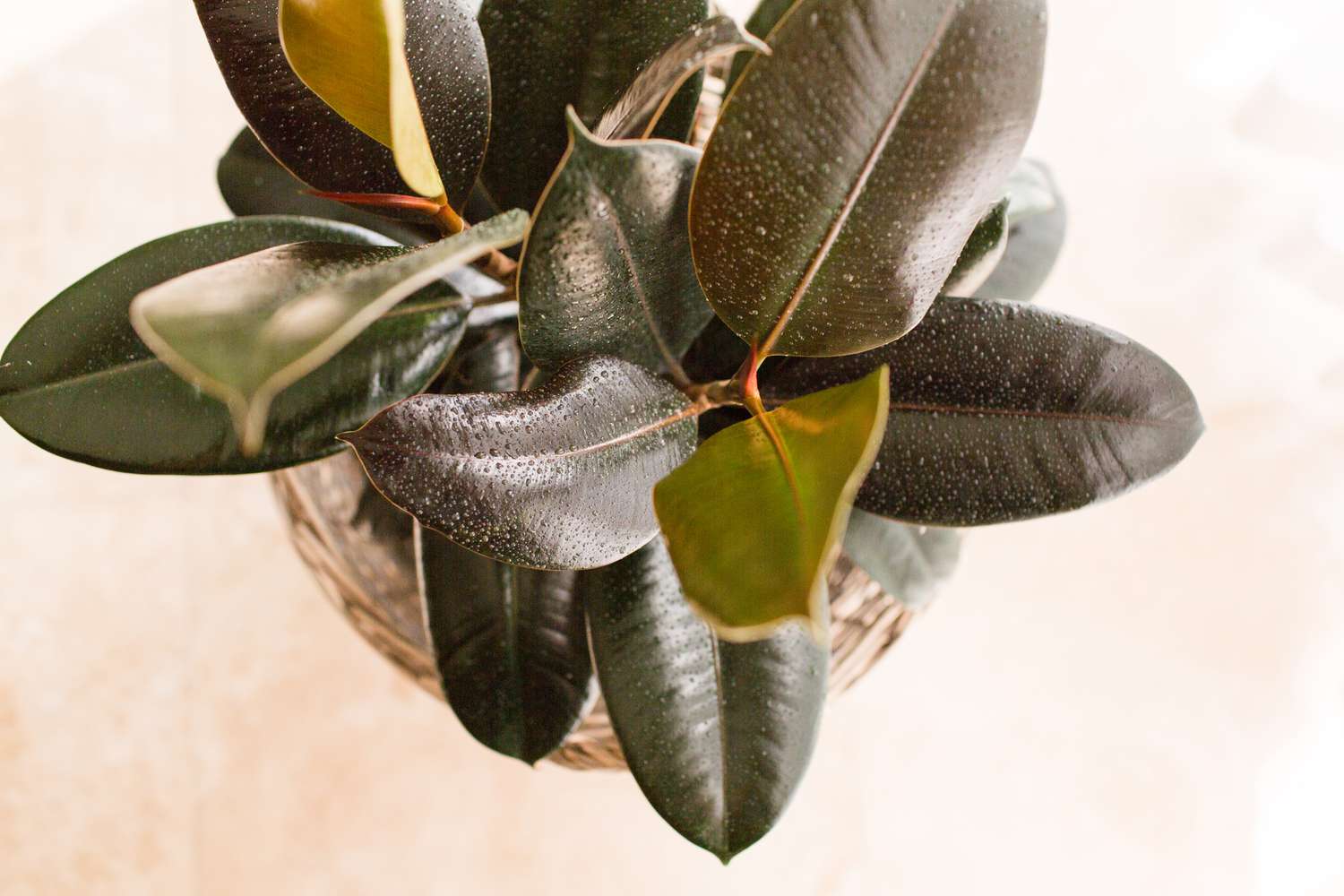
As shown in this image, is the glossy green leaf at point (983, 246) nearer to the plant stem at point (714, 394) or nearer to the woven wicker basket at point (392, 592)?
the plant stem at point (714, 394)

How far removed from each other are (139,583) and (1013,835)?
3.11 ft

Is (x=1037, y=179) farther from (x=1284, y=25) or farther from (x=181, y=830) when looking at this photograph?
(x=181, y=830)

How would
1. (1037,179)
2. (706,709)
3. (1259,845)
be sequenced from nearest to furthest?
(706,709), (1037,179), (1259,845)

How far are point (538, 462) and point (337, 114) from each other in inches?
7.2

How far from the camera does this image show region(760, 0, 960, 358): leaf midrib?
32 cm

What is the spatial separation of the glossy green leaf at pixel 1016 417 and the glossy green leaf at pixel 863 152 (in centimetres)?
7

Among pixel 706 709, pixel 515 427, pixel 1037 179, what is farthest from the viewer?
pixel 1037 179

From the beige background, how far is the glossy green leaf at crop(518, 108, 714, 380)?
723 mm

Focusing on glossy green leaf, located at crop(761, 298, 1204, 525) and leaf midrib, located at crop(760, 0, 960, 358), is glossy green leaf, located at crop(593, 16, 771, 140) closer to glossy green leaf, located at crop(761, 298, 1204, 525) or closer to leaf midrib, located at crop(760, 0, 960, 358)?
leaf midrib, located at crop(760, 0, 960, 358)

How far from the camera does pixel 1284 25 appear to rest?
1108 millimetres

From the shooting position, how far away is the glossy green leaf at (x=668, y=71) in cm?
31

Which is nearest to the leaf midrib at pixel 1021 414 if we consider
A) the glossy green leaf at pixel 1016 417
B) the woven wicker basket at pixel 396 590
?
the glossy green leaf at pixel 1016 417

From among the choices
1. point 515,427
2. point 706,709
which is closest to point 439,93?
point 515,427

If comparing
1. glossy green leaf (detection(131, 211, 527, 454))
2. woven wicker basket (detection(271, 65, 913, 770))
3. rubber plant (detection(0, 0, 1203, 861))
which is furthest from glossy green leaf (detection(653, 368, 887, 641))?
woven wicker basket (detection(271, 65, 913, 770))
